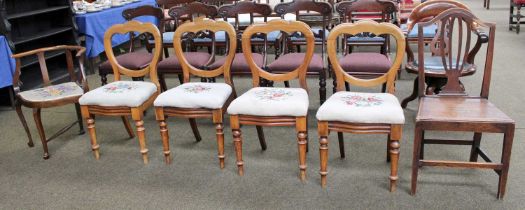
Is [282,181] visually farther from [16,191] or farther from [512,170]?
[16,191]

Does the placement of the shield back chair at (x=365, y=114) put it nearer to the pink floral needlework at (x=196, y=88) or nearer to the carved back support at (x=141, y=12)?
the pink floral needlework at (x=196, y=88)

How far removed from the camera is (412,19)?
140 inches

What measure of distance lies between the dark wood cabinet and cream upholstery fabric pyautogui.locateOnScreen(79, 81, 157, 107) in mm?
1825

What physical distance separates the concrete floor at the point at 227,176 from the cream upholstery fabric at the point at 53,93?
383 millimetres

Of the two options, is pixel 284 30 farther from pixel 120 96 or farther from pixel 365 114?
pixel 120 96

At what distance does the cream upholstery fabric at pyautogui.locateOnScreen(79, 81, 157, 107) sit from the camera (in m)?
2.75

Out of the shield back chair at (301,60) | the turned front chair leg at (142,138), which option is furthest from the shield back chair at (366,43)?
the turned front chair leg at (142,138)

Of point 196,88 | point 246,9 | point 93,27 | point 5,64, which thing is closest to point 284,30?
point 196,88

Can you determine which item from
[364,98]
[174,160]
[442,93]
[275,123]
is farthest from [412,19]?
[174,160]

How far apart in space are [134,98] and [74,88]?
0.69 meters

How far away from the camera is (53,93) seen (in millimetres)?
3094

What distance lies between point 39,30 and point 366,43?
340 centimetres

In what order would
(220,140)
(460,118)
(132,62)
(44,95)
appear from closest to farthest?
(460,118)
(220,140)
(44,95)
(132,62)

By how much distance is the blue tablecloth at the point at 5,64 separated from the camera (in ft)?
12.5
